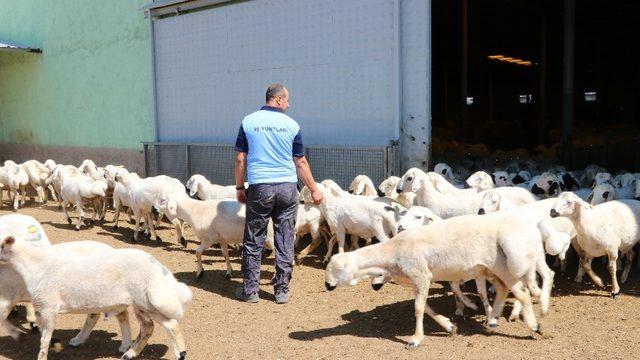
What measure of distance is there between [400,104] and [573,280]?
4.43 m

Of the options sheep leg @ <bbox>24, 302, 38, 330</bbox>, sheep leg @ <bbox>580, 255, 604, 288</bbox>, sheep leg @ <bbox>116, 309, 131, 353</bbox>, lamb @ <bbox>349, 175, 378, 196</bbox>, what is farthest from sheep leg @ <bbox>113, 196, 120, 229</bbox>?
sheep leg @ <bbox>580, 255, 604, 288</bbox>

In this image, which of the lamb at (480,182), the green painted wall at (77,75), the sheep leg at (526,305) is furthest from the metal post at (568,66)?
the green painted wall at (77,75)

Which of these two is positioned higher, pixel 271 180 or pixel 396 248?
pixel 271 180

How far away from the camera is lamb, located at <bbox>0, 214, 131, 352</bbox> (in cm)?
563

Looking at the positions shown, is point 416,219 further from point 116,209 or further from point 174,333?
point 116,209

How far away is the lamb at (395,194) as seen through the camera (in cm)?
976

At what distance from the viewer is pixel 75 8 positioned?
67.3ft

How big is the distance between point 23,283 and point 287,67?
8866 millimetres

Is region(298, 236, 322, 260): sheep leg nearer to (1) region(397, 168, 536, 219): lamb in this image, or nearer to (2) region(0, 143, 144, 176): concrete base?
(1) region(397, 168, 536, 219): lamb

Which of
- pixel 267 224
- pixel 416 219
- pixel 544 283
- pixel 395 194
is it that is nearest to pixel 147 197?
pixel 395 194

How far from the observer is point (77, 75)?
2059 centimetres

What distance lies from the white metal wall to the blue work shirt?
4.46 meters

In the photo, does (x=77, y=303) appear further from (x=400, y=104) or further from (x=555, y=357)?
(x=400, y=104)

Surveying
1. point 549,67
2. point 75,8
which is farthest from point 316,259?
point 549,67
